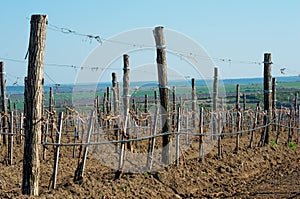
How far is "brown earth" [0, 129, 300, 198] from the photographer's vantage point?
27.9 feet

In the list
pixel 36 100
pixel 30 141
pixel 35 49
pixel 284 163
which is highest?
pixel 35 49

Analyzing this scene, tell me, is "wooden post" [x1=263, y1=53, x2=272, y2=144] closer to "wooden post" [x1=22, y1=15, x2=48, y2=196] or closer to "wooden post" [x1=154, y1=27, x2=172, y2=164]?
"wooden post" [x1=154, y1=27, x2=172, y2=164]

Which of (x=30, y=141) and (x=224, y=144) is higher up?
(x=30, y=141)

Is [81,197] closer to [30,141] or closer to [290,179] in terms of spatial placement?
[30,141]

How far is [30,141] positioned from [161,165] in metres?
3.68

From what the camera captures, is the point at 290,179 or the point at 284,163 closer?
the point at 290,179

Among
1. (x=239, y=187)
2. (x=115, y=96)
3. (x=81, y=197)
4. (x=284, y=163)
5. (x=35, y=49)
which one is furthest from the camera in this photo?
(x=115, y=96)

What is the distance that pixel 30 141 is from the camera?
752 cm

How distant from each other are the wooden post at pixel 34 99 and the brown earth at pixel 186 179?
1.07 feet

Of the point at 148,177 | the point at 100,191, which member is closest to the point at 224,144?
the point at 148,177

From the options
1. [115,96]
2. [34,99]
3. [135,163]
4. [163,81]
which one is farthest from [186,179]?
[115,96]

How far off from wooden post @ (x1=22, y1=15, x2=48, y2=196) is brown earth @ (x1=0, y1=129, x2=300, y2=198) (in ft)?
1.07

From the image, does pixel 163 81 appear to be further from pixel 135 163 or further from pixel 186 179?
pixel 186 179

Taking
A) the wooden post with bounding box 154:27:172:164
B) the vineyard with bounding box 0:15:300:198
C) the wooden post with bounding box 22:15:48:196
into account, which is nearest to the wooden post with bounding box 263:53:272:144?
the vineyard with bounding box 0:15:300:198
